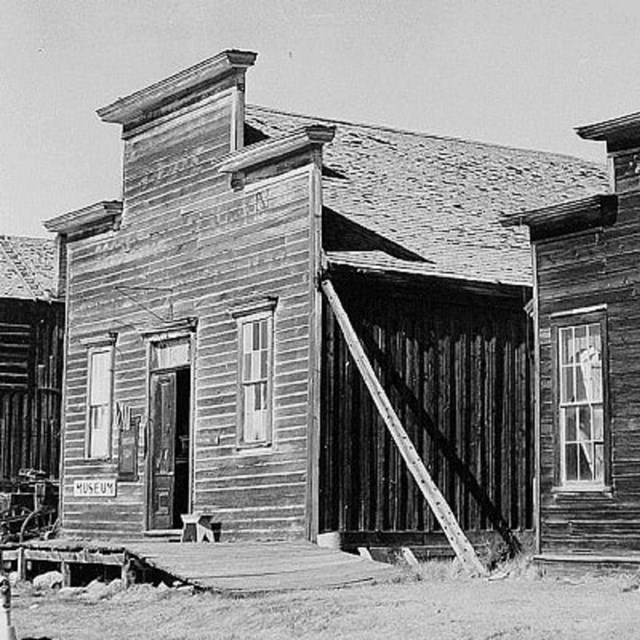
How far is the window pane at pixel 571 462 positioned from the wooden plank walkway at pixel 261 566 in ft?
8.49

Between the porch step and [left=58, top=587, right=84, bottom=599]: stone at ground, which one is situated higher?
the porch step

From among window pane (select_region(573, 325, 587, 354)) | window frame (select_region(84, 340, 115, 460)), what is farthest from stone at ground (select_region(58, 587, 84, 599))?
window pane (select_region(573, 325, 587, 354))

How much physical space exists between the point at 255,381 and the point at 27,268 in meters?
15.9

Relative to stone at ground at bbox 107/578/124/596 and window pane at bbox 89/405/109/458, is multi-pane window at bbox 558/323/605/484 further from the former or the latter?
window pane at bbox 89/405/109/458

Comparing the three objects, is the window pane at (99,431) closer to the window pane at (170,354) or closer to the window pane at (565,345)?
the window pane at (170,354)

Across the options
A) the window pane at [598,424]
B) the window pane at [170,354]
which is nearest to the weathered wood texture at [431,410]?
the window pane at [170,354]

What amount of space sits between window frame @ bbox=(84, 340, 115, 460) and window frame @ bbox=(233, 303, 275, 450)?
168 inches

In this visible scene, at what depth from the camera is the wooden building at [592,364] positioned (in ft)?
60.6

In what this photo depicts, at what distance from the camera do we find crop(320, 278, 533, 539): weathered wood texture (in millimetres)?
22078

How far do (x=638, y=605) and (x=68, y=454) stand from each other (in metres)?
15.2

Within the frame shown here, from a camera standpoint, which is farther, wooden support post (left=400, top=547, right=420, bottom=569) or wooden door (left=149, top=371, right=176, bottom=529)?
wooden door (left=149, top=371, right=176, bottom=529)

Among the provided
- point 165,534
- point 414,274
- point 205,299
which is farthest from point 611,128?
point 165,534

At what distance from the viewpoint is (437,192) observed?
86.8 feet

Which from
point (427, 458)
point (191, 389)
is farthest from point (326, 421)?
point (191, 389)
